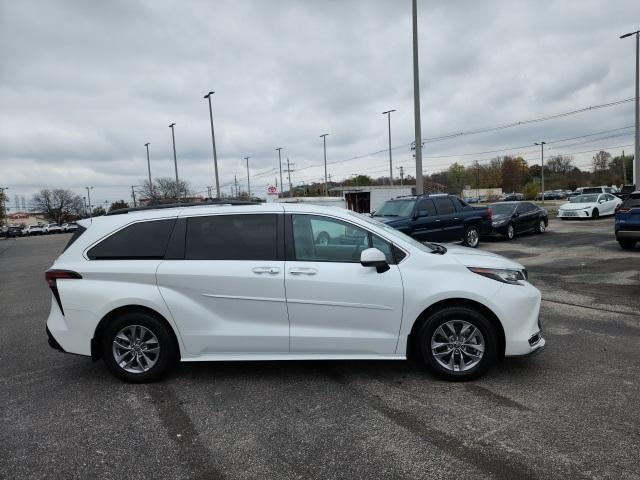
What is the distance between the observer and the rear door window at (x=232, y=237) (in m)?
4.61

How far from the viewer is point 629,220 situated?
12477mm

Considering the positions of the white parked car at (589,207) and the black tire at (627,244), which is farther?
the white parked car at (589,207)

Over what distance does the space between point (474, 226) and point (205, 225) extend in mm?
12631

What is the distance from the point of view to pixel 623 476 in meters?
2.91

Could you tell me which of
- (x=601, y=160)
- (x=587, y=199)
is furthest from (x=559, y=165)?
(x=587, y=199)

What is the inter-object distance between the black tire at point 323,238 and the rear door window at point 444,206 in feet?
35.9

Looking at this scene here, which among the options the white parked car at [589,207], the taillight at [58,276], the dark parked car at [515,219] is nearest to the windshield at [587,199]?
the white parked car at [589,207]

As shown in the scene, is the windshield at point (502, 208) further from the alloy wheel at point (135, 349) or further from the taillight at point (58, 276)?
the taillight at point (58, 276)

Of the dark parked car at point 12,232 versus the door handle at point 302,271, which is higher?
the door handle at point 302,271

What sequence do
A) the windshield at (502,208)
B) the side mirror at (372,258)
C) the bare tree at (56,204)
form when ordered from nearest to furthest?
the side mirror at (372,258) < the windshield at (502,208) < the bare tree at (56,204)

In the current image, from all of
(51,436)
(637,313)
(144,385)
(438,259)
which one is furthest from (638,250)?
(51,436)

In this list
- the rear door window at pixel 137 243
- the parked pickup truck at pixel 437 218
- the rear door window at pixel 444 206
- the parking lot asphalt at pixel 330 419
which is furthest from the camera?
the rear door window at pixel 444 206

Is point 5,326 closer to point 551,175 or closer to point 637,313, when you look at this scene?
point 637,313

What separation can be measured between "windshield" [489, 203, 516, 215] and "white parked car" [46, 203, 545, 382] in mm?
14806
